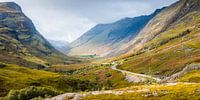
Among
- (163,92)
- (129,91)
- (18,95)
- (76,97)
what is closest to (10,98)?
(18,95)

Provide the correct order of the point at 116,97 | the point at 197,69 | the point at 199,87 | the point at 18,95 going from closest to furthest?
Result: the point at 199,87 → the point at 116,97 → the point at 18,95 → the point at 197,69

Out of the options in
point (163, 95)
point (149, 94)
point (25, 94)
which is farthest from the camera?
point (25, 94)

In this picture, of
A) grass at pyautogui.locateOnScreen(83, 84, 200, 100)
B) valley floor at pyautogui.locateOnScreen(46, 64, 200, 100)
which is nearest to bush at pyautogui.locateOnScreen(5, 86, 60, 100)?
valley floor at pyautogui.locateOnScreen(46, 64, 200, 100)

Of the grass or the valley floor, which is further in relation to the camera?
the valley floor

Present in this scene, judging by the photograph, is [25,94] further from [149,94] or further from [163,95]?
[163,95]

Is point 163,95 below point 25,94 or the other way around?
the other way around

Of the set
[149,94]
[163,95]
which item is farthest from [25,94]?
[163,95]

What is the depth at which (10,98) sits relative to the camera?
150 m

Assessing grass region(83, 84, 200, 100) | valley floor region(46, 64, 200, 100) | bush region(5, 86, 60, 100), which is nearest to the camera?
grass region(83, 84, 200, 100)

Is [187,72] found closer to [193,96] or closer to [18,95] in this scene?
[18,95]

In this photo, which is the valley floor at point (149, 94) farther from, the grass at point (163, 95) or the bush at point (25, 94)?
the bush at point (25, 94)

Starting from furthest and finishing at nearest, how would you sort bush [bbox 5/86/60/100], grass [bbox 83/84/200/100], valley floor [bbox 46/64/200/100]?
bush [bbox 5/86/60/100] → valley floor [bbox 46/64/200/100] → grass [bbox 83/84/200/100]

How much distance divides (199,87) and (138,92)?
14685 millimetres

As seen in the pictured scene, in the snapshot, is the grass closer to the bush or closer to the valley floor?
the valley floor
